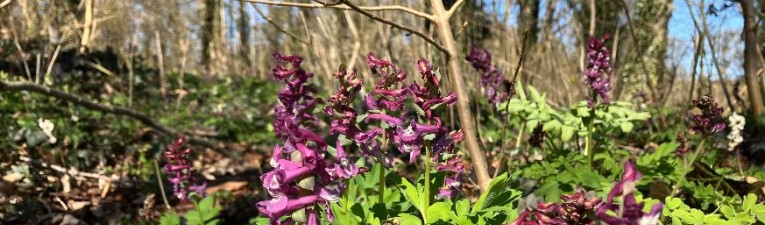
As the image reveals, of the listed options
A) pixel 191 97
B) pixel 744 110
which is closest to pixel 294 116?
pixel 744 110

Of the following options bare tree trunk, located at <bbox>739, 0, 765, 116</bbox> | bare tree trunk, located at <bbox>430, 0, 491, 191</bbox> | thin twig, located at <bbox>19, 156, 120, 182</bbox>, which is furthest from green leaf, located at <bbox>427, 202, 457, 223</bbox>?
bare tree trunk, located at <bbox>739, 0, 765, 116</bbox>

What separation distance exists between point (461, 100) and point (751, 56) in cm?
392

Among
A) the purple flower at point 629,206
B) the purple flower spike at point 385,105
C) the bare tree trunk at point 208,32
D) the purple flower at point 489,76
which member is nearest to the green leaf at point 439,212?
the purple flower spike at point 385,105

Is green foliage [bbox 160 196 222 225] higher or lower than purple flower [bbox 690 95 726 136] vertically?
lower

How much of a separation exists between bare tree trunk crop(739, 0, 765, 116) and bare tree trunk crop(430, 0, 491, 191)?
11.9 feet

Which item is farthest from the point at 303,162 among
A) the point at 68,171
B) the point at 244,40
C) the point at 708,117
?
the point at 244,40

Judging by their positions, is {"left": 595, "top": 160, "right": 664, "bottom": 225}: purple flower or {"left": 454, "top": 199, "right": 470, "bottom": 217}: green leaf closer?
{"left": 595, "top": 160, "right": 664, "bottom": 225}: purple flower

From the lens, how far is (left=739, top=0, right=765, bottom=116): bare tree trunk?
4766mm

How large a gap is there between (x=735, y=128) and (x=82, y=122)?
568 centimetres

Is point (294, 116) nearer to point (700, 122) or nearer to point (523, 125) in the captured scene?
point (700, 122)

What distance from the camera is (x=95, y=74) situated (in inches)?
345

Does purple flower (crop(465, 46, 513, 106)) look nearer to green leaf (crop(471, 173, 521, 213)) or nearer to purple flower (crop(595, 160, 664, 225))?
green leaf (crop(471, 173, 521, 213))

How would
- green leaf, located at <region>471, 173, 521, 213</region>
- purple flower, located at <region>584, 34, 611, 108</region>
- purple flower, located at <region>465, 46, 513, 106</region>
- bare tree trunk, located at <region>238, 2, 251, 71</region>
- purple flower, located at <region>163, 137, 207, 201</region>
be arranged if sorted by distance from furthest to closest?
bare tree trunk, located at <region>238, 2, 251, 71</region> < purple flower, located at <region>465, 46, 513, 106</region> < purple flower, located at <region>163, 137, 207, 201</region> < purple flower, located at <region>584, 34, 611, 108</region> < green leaf, located at <region>471, 173, 521, 213</region>

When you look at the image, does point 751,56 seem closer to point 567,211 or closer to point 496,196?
point 496,196
